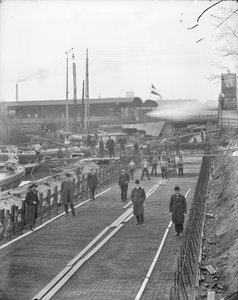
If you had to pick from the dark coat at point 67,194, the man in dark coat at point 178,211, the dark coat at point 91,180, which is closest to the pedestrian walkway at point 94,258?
the man in dark coat at point 178,211

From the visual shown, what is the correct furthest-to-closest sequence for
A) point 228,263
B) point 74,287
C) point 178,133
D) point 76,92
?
point 76,92 < point 178,133 < point 228,263 < point 74,287

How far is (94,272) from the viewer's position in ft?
32.0

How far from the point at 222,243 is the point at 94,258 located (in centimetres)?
314

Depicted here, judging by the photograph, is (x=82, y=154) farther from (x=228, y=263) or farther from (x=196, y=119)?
(x=228, y=263)

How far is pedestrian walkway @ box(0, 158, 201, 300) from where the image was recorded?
877 cm

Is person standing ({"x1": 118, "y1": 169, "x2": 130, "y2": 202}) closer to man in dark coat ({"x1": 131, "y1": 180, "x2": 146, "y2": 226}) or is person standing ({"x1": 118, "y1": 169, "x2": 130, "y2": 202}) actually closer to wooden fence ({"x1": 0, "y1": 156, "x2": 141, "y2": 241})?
wooden fence ({"x1": 0, "y1": 156, "x2": 141, "y2": 241})

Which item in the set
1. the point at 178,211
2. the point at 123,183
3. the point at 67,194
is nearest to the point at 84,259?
the point at 178,211

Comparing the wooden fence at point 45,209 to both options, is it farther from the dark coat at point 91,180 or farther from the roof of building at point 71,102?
the roof of building at point 71,102

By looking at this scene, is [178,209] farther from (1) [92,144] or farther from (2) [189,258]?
(1) [92,144]

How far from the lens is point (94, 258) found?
35.1ft

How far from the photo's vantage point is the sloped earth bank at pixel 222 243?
29.3 feet

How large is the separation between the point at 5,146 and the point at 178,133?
12733 millimetres

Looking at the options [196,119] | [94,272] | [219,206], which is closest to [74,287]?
[94,272]

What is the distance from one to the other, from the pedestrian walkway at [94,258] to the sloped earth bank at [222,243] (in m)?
0.75
